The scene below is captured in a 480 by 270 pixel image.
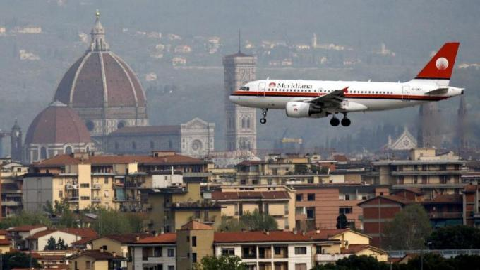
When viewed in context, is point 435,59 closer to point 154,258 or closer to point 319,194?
point 154,258

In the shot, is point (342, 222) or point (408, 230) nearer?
point (408, 230)

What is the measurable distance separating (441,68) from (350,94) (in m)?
5.43

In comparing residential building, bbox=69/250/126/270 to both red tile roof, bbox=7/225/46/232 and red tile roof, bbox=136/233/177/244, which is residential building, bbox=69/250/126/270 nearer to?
red tile roof, bbox=136/233/177/244

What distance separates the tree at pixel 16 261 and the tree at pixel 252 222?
92.5 ft

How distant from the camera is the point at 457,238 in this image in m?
145

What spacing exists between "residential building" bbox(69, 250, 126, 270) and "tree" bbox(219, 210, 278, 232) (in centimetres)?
3306

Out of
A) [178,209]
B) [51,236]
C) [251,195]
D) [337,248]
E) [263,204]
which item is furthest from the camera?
[251,195]

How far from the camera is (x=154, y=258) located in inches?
4968

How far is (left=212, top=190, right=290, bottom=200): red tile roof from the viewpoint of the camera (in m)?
190

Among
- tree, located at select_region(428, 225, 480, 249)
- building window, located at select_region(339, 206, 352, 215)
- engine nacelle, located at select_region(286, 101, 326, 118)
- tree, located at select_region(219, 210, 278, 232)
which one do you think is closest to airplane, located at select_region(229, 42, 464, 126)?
engine nacelle, located at select_region(286, 101, 326, 118)

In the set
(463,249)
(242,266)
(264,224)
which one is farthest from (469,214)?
(242,266)

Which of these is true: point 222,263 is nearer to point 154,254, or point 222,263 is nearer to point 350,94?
point 350,94

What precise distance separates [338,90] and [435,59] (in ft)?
23.3

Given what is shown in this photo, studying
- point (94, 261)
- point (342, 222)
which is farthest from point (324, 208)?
point (94, 261)
